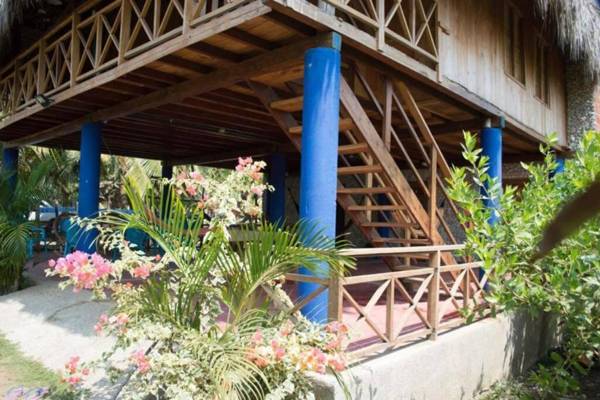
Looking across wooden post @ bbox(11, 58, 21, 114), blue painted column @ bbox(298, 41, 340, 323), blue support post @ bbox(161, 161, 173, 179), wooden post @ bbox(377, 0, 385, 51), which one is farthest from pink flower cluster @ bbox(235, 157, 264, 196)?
blue support post @ bbox(161, 161, 173, 179)

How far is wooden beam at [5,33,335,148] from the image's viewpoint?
12.3ft

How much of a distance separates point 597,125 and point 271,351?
27.9 ft

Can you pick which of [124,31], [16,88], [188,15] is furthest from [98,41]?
[16,88]

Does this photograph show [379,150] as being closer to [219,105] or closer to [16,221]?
[219,105]

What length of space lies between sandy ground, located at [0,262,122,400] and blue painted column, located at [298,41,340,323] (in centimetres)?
A: 196

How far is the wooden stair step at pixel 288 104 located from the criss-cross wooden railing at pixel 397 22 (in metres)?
0.87

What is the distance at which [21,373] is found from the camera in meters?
3.81

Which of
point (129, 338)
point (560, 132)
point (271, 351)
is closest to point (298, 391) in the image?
point (271, 351)

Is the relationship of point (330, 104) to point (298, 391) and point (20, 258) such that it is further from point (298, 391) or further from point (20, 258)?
point (20, 258)

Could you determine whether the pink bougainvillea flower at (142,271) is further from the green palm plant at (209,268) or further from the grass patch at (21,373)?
the grass patch at (21,373)

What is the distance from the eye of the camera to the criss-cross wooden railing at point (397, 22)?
12.7 feet

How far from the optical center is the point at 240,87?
5156mm

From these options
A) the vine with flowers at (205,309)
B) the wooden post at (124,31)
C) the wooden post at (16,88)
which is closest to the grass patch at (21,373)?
the vine with flowers at (205,309)

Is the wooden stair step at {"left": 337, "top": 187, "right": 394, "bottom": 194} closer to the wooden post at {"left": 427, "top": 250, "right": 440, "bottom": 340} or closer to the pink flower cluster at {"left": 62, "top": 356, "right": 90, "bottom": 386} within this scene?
the wooden post at {"left": 427, "top": 250, "right": 440, "bottom": 340}
